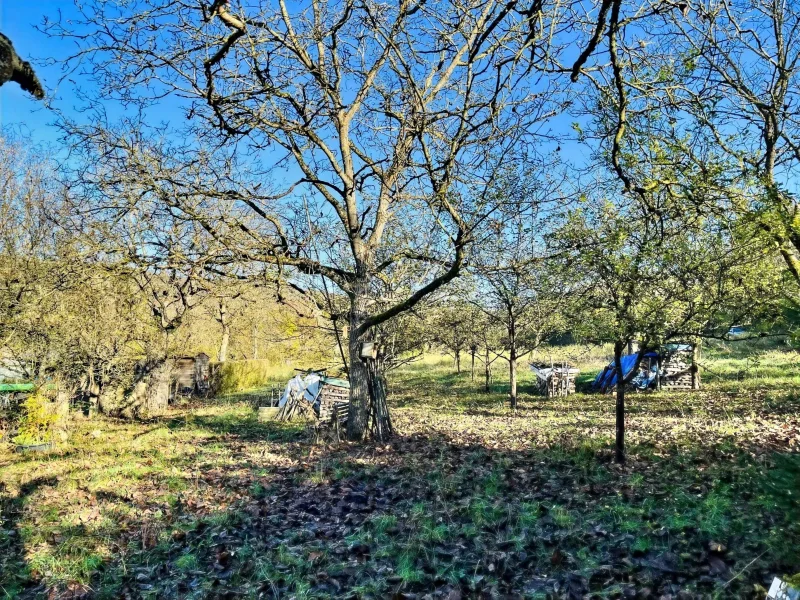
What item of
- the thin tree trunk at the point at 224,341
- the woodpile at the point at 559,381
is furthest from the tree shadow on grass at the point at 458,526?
A: the thin tree trunk at the point at 224,341

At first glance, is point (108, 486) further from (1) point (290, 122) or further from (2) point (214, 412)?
(2) point (214, 412)

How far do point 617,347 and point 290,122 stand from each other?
6130 mm

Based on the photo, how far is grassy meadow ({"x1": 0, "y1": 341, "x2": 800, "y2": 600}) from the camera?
3879mm

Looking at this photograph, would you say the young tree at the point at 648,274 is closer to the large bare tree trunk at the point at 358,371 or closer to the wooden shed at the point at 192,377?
the large bare tree trunk at the point at 358,371

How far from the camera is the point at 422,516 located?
17.7 feet

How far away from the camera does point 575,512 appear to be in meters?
5.19

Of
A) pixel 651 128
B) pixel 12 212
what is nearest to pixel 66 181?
pixel 12 212

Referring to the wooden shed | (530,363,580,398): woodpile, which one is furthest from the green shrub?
(530,363,580,398): woodpile

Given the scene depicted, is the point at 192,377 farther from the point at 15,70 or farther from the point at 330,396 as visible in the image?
the point at 15,70

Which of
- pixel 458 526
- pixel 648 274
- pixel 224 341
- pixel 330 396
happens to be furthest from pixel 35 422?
pixel 224 341

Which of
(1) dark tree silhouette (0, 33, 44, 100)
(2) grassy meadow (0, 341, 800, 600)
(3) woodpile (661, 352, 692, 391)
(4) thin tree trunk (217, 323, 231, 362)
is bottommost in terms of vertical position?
(2) grassy meadow (0, 341, 800, 600)

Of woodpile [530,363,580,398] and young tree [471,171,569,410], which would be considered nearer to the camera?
young tree [471,171,569,410]

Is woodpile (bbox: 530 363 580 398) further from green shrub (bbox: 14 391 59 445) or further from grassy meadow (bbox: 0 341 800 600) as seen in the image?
green shrub (bbox: 14 391 59 445)

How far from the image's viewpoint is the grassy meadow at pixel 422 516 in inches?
153
